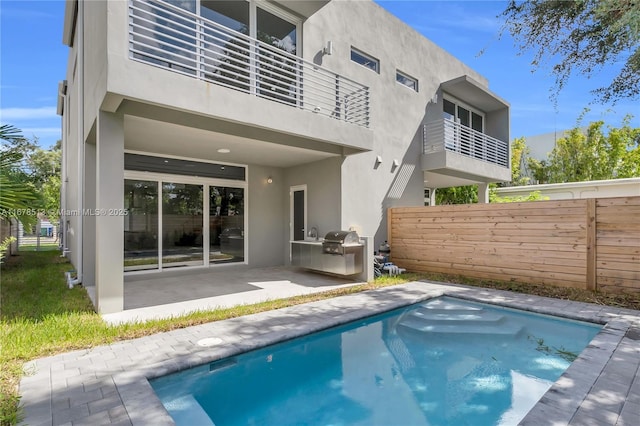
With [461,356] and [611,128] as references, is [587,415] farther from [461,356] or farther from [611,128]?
[611,128]

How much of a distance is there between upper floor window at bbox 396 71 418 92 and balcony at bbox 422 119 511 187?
67.9 inches

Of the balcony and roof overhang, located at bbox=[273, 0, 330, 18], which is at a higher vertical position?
roof overhang, located at bbox=[273, 0, 330, 18]

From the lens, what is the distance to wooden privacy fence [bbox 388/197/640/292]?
7.09m

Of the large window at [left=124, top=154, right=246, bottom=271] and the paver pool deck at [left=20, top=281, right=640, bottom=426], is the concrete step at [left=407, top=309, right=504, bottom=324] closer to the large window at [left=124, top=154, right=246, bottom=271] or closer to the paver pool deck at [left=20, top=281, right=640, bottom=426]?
the paver pool deck at [left=20, top=281, right=640, bottom=426]

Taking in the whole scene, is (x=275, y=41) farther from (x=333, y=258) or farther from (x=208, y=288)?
(x=208, y=288)

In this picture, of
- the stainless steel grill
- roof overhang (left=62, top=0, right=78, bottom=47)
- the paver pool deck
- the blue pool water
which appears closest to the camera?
the paver pool deck

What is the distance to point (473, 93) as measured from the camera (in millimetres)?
15109

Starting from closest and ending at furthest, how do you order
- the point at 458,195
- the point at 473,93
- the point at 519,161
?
the point at 473,93 → the point at 458,195 → the point at 519,161

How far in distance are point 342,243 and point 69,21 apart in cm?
1175

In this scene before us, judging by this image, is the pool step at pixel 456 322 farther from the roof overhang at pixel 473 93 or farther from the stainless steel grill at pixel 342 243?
the roof overhang at pixel 473 93

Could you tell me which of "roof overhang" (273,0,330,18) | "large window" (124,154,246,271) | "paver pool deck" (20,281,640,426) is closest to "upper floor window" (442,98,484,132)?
"roof overhang" (273,0,330,18)

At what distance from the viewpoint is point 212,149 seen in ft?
28.6

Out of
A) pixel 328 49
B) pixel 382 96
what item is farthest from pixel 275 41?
pixel 382 96

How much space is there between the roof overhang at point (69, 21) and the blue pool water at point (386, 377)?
1186 cm
